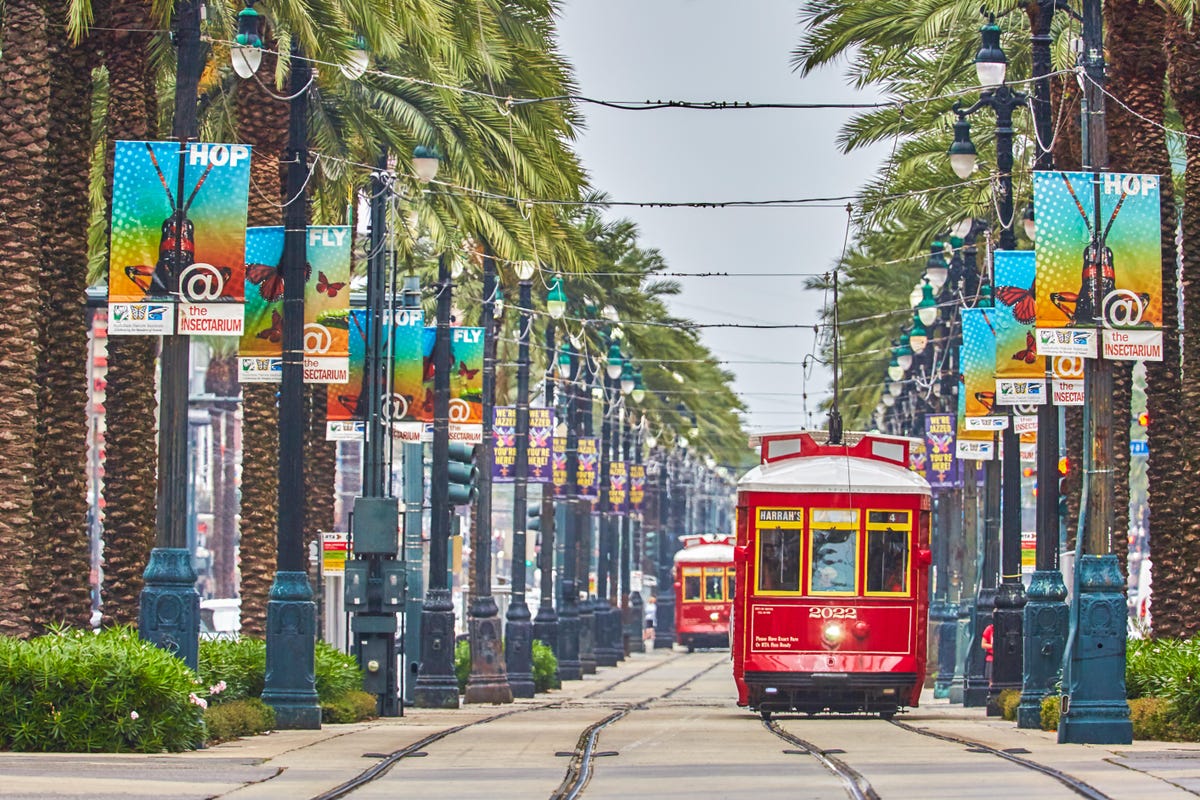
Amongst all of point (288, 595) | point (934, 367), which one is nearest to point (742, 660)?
point (288, 595)

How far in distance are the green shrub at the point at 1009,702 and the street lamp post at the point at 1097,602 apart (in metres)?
5.96

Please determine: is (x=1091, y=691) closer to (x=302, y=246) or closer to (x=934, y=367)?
(x=302, y=246)

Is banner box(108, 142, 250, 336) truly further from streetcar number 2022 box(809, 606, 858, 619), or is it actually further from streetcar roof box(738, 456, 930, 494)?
streetcar number 2022 box(809, 606, 858, 619)

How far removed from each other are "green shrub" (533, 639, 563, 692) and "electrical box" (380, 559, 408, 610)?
1607cm

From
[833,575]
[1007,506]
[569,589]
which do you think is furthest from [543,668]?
[833,575]

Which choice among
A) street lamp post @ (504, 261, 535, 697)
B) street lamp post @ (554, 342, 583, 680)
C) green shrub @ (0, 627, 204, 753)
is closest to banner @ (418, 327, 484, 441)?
street lamp post @ (504, 261, 535, 697)

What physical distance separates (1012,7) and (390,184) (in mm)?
8964

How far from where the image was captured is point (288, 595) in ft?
81.1

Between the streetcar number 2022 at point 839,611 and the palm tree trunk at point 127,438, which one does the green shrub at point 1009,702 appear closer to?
the streetcar number 2022 at point 839,611

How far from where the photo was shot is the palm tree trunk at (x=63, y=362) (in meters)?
23.4

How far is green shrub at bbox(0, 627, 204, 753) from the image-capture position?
18750 millimetres

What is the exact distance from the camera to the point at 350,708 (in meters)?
27.4

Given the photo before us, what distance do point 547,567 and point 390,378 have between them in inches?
712

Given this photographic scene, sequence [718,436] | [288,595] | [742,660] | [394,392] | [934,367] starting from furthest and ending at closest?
1. [718,436]
2. [934,367]
3. [394,392]
4. [742,660]
5. [288,595]
